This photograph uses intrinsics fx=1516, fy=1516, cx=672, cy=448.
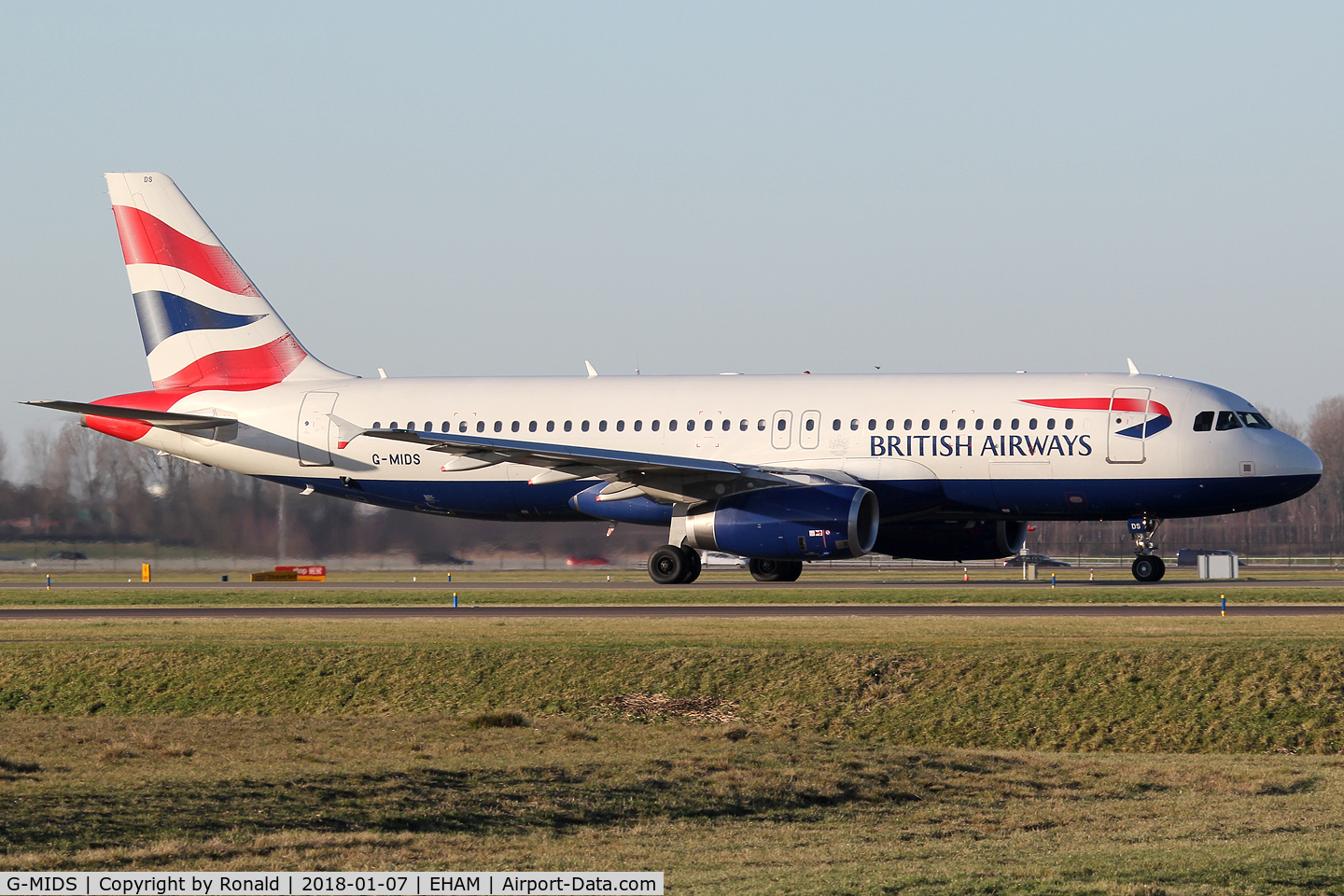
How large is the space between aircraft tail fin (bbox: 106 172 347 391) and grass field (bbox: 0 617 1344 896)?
519 inches

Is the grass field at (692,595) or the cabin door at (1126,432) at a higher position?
the cabin door at (1126,432)

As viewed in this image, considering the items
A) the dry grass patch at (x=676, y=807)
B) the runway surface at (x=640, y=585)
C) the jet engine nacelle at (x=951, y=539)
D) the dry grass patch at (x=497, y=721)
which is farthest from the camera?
the runway surface at (x=640, y=585)

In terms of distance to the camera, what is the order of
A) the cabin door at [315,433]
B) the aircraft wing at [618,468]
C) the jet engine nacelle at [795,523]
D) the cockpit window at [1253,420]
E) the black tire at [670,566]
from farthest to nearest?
the cabin door at [315,433] → the black tire at [670,566] → the cockpit window at [1253,420] → the aircraft wing at [618,468] → the jet engine nacelle at [795,523]

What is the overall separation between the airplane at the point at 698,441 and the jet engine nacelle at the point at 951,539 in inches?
2.1

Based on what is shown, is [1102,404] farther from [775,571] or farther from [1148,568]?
[775,571]

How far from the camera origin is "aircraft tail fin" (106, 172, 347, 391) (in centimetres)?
4175

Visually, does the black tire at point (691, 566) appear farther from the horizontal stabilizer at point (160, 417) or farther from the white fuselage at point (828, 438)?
the horizontal stabilizer at point (160, 417)

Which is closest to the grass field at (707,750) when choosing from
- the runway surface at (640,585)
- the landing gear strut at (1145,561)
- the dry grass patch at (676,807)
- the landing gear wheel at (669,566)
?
the dry grass patch at (676,807)

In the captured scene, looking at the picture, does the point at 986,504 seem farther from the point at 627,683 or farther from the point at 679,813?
the point at 679,813

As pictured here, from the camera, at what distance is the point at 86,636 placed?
89.2 feet

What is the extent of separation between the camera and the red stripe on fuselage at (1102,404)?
35.3m

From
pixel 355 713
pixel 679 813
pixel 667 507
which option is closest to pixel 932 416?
pixel 667 507

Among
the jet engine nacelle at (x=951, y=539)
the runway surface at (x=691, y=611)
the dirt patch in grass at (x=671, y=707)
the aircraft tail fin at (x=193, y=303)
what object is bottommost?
the dirt patch in grass at (x=671, y=707)
